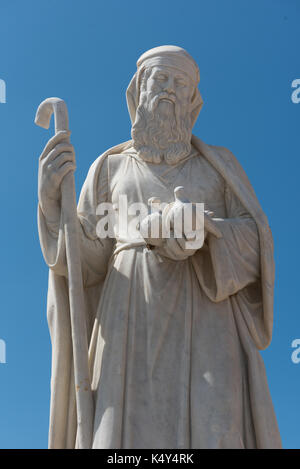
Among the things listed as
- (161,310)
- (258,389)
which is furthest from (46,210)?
(258,389)

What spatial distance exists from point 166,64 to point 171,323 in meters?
2.69

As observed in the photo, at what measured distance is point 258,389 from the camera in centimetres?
730

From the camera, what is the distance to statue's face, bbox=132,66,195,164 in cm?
819

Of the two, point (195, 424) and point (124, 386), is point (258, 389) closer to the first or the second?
point (195, 424)

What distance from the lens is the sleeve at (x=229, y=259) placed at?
7.54 meters

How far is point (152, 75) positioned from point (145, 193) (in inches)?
49.4

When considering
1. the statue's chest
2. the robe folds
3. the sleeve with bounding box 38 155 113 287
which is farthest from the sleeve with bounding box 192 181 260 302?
the sleeve with bounding box 38 155 113 287

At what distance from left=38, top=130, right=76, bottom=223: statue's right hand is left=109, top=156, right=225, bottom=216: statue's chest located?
728 mm

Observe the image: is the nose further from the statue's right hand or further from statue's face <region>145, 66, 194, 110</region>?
the statue's right hand

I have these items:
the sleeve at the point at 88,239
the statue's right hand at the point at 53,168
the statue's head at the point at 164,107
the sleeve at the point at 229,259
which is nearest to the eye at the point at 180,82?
the statue's head at the point at 164,107

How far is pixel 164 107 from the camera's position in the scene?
8172 millimetres

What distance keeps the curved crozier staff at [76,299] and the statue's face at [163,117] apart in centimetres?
90

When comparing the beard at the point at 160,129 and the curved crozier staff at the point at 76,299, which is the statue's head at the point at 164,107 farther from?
the curved crozier staff at the point at 76,299
